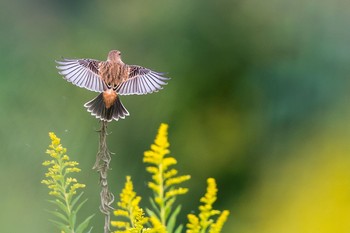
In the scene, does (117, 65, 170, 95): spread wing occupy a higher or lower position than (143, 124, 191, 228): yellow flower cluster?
higher

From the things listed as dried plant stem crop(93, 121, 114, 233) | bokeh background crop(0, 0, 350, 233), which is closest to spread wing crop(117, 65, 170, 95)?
dried plant stem crop(93, 121, 114, 233)

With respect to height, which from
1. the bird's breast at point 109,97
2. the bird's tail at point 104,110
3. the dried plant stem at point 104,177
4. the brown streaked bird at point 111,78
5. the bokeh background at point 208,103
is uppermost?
the bokeh background at point 208,103

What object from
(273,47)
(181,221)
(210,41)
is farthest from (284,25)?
(181,221)

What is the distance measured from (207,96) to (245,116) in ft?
0.37

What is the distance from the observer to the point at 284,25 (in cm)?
167

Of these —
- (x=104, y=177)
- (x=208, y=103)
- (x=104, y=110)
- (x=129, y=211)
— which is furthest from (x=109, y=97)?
(x=208, y=103)

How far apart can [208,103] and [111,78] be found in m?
0.75

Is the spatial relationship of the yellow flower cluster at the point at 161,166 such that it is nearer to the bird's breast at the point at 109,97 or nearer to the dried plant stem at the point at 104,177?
the dried plant stem at the point at 104,177

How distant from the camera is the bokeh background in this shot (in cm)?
144

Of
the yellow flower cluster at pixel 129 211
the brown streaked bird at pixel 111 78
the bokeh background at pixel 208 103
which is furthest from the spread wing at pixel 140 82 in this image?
the bokeh background at pixel 208 103

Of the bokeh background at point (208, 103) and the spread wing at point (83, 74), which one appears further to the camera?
the bokeh background at point (208, 103)

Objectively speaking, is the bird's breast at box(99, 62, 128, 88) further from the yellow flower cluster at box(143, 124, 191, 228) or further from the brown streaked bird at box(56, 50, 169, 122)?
the yellow flower cluster at box(143, 124, 191, 228)

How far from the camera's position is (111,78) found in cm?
84

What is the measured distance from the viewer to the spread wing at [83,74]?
2.73ft
